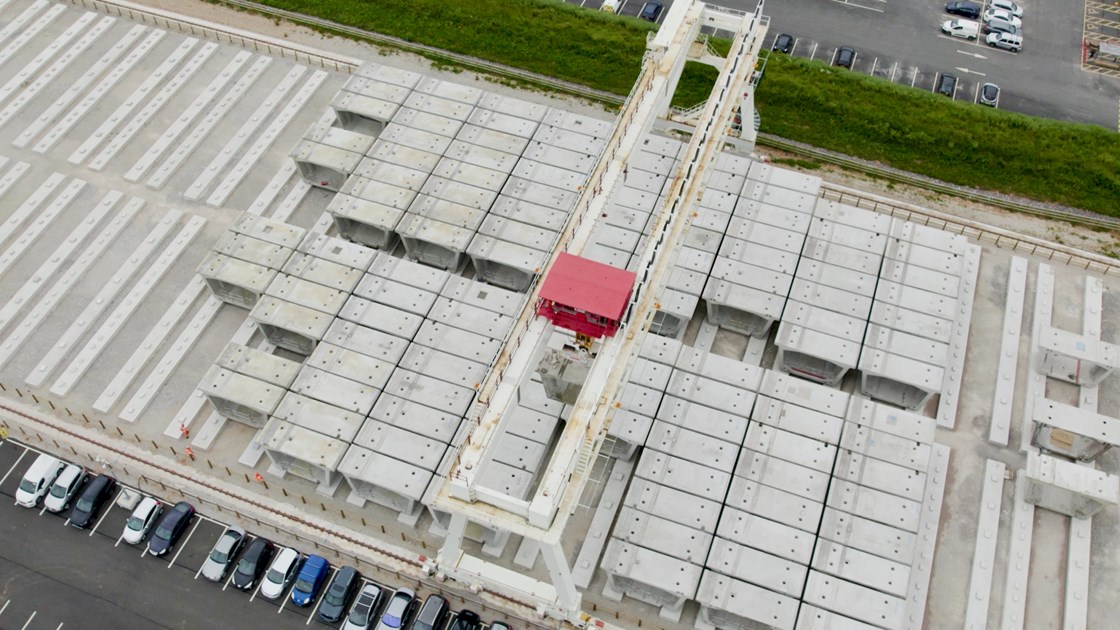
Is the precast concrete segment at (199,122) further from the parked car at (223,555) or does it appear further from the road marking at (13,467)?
the parked car at (223,555)

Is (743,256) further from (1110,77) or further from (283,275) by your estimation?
(1110,77)

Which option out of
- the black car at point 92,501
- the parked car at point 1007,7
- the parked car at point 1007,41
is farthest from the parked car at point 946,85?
the black car at point 92,501

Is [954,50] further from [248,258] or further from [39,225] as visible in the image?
[39,225]

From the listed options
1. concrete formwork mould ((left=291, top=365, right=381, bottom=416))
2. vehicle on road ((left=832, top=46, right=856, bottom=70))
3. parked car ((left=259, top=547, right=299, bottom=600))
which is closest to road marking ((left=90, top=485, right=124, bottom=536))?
parked car ((left=259, top=547, right=299, bottom=600))

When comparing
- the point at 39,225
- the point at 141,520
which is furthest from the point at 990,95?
the point at 39,225

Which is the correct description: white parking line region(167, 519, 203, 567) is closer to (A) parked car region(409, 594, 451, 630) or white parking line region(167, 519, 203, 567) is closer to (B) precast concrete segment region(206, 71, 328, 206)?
(A) parked car region(409, 594, 451, 630)
